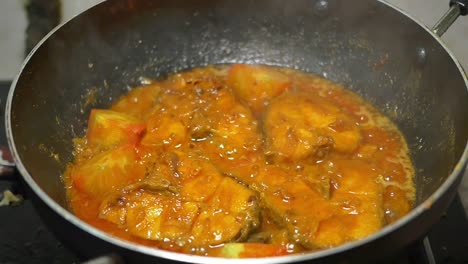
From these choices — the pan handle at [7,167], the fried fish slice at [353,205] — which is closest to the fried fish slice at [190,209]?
the fried fish slice at [353,205]

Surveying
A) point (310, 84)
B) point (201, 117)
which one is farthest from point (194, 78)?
point (310, 84)

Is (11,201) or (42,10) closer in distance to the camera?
(11,201)

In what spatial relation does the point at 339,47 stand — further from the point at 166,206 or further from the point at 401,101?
the point at 166,206

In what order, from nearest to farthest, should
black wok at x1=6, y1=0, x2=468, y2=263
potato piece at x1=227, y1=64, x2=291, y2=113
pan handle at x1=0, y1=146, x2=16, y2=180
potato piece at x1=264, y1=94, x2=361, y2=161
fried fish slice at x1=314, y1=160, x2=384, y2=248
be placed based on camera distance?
pan handle at x1=0, y1=146, x2=16, y2=180, fried fish slice at x1=314, y1=160, x2=384, y2=248, black wok at x1=6, y1=0, x2=468, y2=263, potato piece at x1=264, y1=94, x2=361, y2=161, potato piece at x1=227, y1=64, x2=291, y2=113

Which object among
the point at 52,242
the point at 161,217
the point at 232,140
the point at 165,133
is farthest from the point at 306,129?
the point at 52,242

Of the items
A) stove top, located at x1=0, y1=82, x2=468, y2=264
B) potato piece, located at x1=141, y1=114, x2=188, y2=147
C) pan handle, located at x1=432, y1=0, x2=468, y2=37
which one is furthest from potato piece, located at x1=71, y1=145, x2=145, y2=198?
pan handle, located at x1=432, y1=0, x2=468, y2=37

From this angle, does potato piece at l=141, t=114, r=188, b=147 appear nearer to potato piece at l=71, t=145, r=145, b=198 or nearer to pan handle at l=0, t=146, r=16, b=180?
potato piece at l=71, t=145, r=145, b=198

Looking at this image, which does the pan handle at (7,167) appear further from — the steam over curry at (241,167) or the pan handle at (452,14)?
the pan handle at (452,14)
